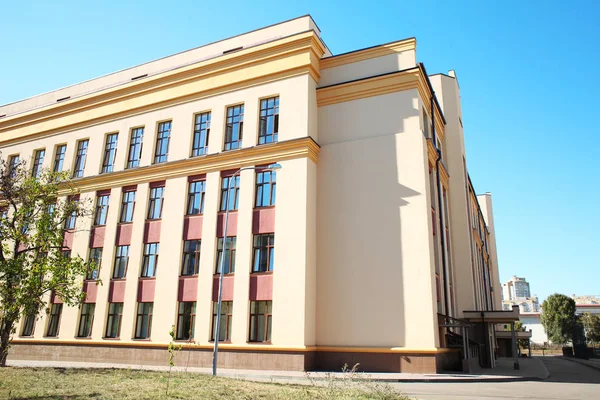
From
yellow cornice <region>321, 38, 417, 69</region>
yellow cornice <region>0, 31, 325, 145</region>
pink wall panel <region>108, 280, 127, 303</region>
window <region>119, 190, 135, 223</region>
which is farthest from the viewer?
window <region>119, 190, 135, 223</region>

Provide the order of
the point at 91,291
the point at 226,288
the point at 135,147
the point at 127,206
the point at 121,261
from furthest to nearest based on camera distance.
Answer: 1. the point at 135,147
2. the point at 127,206
3. the point at 121,261
4. the point at 91,291
5. the point at 226,288

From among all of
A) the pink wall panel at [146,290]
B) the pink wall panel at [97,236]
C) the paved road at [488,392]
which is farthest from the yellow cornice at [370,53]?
the paved road at [488,392]

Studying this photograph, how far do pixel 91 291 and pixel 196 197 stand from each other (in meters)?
8.70

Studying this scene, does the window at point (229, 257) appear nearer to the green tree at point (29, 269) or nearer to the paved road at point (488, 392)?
the green tree at point (29, 269)

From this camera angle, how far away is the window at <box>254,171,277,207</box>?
23953mm

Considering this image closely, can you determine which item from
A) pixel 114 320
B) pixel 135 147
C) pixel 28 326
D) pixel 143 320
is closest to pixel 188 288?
pixel 143 320

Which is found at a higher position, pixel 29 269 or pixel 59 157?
pixel 59 157

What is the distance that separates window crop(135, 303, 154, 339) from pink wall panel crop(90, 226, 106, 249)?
211 inches

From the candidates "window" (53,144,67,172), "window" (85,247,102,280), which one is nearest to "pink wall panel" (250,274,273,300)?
"window" (85,247,102,280)

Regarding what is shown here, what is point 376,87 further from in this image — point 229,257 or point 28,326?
point 28,326

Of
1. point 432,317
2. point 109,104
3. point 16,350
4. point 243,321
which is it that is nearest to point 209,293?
point 243,321

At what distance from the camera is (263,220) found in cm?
2355

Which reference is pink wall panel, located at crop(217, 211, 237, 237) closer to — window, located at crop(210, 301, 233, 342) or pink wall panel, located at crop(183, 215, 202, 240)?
pink wall panel, located at crop(183, 215, 202, 240)

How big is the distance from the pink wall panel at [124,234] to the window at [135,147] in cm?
410
